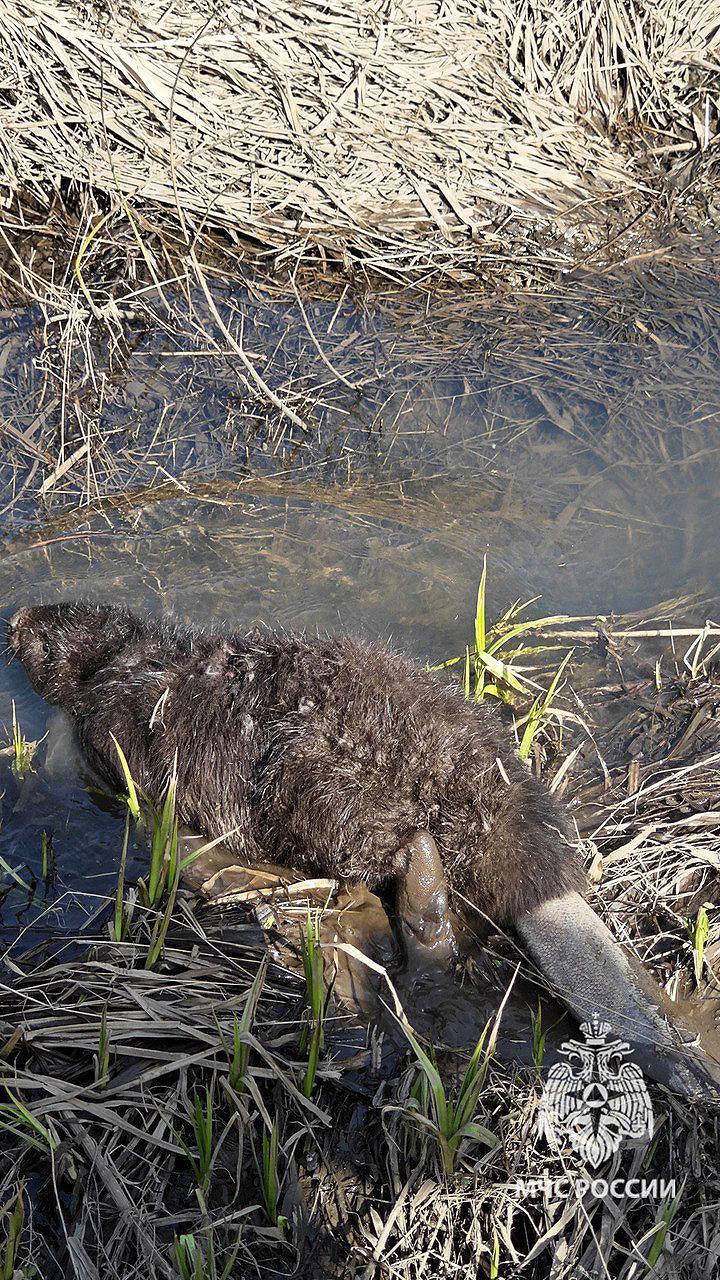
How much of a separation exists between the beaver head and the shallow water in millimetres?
141

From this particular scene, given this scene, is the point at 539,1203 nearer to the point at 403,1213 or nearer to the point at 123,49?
the point at 403,1213

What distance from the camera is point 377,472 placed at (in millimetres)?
5352

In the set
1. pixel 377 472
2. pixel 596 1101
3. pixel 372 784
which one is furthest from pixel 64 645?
pixel 596 1101

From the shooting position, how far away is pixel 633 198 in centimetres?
683

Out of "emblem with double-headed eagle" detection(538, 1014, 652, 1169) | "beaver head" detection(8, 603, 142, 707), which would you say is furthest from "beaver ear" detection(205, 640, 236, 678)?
"emblem with double-headed eagle" detection(538, 1014, 652, 1169)

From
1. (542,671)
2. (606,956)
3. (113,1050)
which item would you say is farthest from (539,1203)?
(542,671)

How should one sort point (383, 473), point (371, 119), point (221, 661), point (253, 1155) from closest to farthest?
point (253, 1155) < point (221, 661) < point (383, 473) < point (371, 119)

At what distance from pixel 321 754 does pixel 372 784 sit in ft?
0.69

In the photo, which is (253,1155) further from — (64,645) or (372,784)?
(64,645)

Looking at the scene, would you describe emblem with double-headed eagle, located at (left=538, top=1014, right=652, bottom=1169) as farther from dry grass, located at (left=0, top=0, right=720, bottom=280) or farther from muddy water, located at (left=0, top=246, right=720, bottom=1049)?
dry grass, located at (left=0, top=0, right=720, bottom=280)

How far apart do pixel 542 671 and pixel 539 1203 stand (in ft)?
7.39

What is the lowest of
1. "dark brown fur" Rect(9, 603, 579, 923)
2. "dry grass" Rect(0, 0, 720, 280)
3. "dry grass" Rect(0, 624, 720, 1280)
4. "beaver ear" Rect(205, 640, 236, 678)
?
"dry grass" Rect(0, 624, 720, 1280)

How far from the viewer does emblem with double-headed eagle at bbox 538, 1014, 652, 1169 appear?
8.91 ft

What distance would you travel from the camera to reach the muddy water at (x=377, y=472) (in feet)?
15.7
